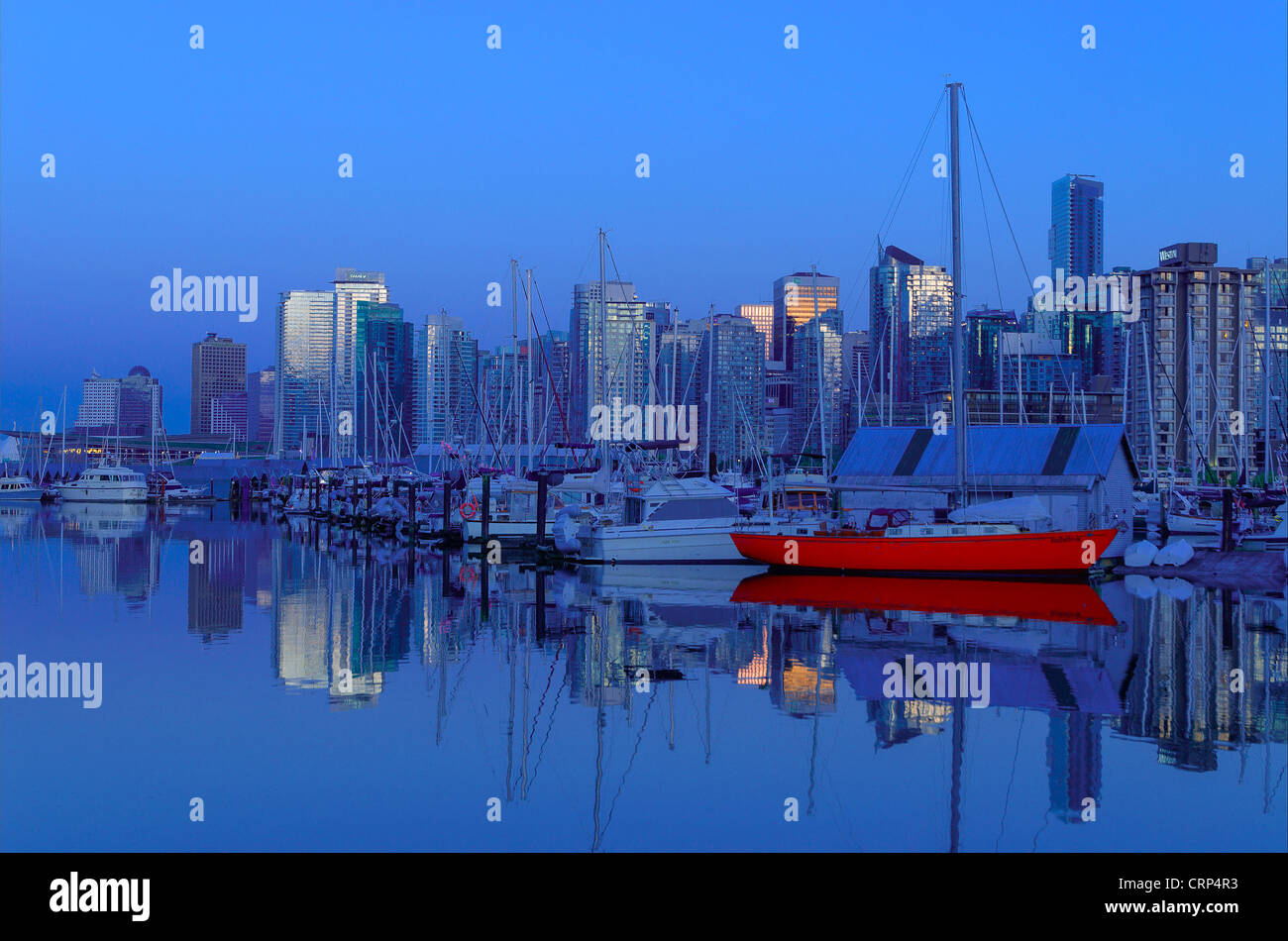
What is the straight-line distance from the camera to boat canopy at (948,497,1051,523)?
3750cm

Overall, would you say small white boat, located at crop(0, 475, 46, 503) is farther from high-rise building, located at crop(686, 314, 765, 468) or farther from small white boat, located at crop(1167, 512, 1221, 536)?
small white boat, located at crop(1167, 512, 1221, 536)

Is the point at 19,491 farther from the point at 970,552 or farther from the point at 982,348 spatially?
the point at 982,348

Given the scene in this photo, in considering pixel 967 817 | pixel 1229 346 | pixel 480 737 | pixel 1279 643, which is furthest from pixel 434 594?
pixel 1229 346

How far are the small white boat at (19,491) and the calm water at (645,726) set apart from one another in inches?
3696

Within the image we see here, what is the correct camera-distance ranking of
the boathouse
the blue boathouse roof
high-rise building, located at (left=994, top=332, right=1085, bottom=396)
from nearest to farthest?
the boathouse < the blue boathouse roof < high-rise building, located at (left=994, top=332, right=1085, bottom=396)

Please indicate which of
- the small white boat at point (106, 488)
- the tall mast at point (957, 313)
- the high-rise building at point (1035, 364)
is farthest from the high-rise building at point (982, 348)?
the tall mast at point (957, 313)

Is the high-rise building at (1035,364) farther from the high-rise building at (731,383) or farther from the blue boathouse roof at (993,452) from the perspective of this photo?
the blue boathouse roof at (993,452)

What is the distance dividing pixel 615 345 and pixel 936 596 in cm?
10770

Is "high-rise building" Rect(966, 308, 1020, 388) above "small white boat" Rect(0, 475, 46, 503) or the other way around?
above

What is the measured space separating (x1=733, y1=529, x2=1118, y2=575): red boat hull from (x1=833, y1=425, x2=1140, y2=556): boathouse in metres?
7.53

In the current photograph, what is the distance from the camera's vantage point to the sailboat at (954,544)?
37.1 metres

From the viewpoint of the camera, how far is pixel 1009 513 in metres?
37.6

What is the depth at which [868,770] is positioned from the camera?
14914 millimetres

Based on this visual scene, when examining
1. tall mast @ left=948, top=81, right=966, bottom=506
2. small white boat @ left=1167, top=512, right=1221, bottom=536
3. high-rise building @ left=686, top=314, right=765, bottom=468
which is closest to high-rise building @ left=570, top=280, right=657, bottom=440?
high-rise building @ left=686, top=314, right=765, bottom=468
